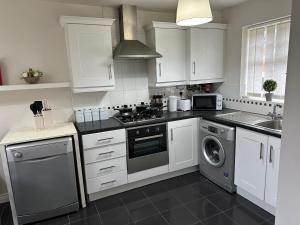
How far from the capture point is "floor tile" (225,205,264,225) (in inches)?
81.4

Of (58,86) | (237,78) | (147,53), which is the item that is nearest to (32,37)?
(58,86)

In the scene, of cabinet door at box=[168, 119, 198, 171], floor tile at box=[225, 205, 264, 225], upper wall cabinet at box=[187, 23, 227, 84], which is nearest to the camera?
floor tile at box=[225, 205, 264, 225]

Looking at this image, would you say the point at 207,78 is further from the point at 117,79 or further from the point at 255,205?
the point at 255,205

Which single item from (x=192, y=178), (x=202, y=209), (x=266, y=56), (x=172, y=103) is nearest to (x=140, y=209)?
(x=202, y=209)

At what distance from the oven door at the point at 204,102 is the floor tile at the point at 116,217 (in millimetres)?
1769

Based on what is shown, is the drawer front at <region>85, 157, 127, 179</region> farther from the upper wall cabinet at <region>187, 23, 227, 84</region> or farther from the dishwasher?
the upper wall cabinet at <region>187, 23, 227, 84</region>

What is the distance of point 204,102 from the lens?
3.21 metres

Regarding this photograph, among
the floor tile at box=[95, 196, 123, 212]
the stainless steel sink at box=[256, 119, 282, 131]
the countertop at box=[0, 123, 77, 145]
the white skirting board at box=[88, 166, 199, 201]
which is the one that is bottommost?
the floor tile at box=[95, 196, 123, 212]

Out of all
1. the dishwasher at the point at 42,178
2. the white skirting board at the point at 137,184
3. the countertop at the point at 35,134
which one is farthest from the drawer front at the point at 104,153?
the white skirting board at the point at 137,184

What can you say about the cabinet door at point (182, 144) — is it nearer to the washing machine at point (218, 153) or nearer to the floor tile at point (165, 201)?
the washing machine at point (218, 153)

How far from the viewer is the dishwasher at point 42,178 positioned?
6.60 feet

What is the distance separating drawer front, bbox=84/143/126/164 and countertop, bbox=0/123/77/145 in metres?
0.32

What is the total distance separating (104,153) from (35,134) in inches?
29.3

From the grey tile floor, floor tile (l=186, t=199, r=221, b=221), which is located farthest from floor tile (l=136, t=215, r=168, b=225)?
floor tile (l=186, t=199, r=221, b=221)
